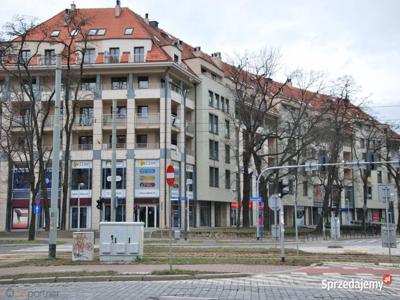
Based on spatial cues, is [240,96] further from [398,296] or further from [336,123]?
[398,296]

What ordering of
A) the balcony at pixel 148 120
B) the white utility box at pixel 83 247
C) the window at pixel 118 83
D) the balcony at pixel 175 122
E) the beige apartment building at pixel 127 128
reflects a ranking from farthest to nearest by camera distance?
the balcony at pixel 175 122 < the window at pixel 118 83 < the balcony at pixel 148 120 < the beige apartment building at pixel 127 128 < the white utility box at pixel 83 247

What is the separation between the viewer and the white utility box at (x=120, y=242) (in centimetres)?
1822

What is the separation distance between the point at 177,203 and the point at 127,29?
20.3 meters

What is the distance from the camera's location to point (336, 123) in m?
48.1

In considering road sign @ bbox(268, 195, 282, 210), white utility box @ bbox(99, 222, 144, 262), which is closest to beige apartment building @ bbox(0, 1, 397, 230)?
road sign @ bbox(268, 195, 282, 210)

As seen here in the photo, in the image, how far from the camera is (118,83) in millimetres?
58438

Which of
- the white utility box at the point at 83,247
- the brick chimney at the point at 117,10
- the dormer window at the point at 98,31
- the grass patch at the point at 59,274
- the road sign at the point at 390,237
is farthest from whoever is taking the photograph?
the brick chimney at the point at 117,10

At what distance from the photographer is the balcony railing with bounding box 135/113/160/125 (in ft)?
188

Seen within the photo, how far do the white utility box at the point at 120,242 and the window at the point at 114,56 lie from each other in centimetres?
4099

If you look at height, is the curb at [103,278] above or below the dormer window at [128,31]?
below

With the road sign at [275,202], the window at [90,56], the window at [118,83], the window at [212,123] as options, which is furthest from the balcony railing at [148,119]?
the road sign at [275,202]

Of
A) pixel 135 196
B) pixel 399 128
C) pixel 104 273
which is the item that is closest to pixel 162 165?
pixel 135 196

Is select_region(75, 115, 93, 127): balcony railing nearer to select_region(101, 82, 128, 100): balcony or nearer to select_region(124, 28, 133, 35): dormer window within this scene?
select_region(101, 82, 128, 100): balcony

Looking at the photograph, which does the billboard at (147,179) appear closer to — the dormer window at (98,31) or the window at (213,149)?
the window at (213,149)
